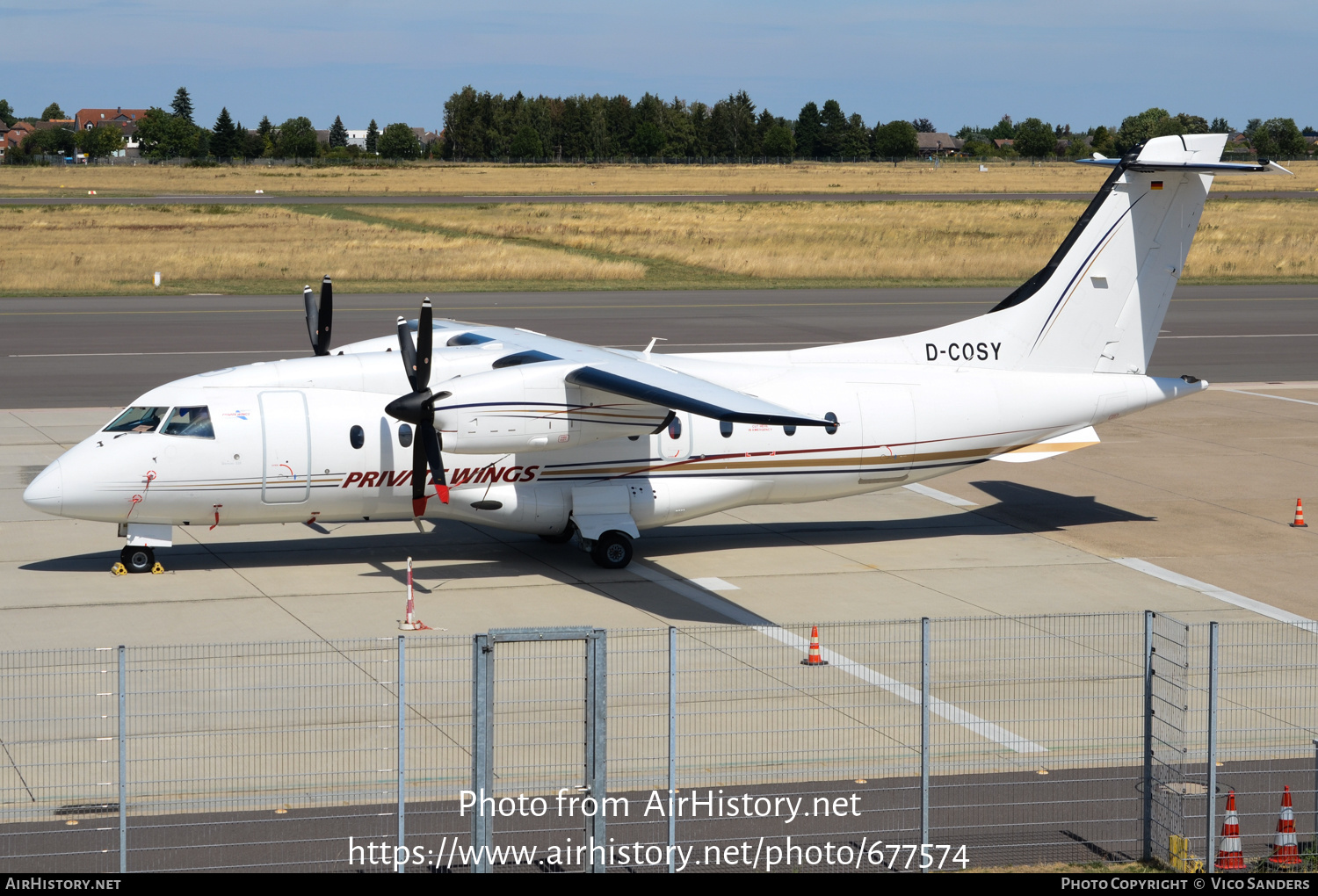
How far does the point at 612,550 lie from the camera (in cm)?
2100

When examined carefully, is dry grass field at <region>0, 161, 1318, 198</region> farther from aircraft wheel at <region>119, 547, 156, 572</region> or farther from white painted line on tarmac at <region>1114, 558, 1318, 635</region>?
white painted line on tarmac at <region>1114, 558, 1318, 635</region>

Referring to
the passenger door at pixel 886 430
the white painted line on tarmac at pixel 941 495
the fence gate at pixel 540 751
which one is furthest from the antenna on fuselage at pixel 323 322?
the white painted line on tarmac at pixel 941 495

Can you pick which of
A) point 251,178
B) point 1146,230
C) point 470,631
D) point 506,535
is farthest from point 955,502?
point 251,178

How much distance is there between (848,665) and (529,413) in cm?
578

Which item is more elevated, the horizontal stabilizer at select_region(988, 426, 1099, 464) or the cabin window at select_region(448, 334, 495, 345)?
the cabin window at select_region(448, 334, 495, 345)

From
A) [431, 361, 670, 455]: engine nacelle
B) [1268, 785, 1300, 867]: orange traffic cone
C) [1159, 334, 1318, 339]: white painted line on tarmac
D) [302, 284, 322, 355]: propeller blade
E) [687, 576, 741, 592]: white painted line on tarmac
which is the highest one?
[302, 284, 322, 355]: propeller blade

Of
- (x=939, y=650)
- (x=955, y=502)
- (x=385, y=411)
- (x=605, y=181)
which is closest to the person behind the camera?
(x=939, y=650)

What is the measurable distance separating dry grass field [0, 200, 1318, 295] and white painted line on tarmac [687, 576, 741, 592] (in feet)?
137

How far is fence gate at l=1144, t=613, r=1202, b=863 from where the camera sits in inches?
447

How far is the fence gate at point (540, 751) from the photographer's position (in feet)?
32.1

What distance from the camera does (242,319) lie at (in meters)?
50.7

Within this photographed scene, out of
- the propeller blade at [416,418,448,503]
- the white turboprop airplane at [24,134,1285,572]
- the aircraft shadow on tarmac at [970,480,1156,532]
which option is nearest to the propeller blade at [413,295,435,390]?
the white turboprop airplane at [24,134,1285,572]

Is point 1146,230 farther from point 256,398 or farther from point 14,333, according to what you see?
point 14,333

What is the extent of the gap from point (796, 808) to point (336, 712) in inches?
215
